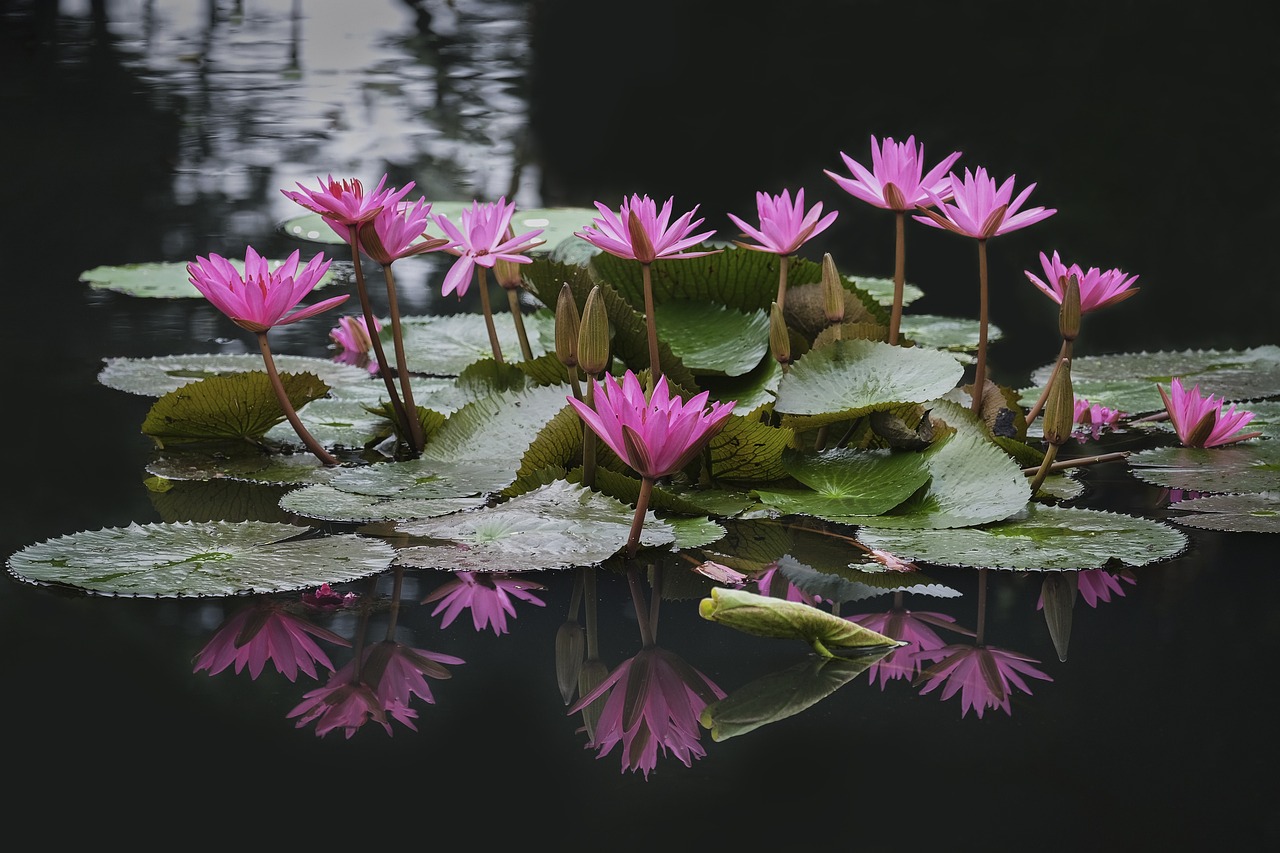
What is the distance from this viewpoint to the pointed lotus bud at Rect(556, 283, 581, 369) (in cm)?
132

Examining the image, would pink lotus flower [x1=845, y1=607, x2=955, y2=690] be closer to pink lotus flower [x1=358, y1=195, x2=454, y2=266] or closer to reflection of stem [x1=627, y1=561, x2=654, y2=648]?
reflection of stem [x1=627, y1=561, x2=654, y2=648]

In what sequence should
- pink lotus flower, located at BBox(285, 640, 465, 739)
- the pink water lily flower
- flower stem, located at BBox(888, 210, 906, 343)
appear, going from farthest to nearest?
flower stem, located at BBox(888, 210, 906, 343) → the pink water lily flower → pink lotus flower, located at BBox(285, 640, 465, 739)

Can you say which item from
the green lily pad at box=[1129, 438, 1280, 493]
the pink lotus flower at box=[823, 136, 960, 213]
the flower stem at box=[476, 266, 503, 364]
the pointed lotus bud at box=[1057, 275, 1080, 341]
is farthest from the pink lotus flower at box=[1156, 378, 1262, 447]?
the flower stem at box=[476, 266, 503, 364]

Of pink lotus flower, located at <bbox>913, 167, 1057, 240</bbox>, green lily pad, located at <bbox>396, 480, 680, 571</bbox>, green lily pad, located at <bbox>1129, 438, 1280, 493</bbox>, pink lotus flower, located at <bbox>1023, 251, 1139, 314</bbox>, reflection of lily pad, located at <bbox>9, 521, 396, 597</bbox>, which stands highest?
pink lotus flower, located at <bbox>913, 167, 1057, 240</bbox>

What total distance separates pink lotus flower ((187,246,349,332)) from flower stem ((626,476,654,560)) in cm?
42

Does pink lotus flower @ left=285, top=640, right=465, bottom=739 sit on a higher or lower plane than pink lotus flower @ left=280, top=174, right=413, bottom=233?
lower

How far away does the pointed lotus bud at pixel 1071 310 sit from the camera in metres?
1.46

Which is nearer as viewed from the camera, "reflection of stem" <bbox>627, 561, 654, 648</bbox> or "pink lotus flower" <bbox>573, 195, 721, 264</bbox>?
"reflection of stem" <bbox>627, 561, 654, 648</bbox>

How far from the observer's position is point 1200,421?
5.51 feet

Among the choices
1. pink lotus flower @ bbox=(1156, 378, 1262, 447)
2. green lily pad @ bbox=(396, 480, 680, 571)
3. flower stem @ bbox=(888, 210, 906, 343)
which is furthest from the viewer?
pink lotus flower @ bbox=(1156, 378, 1262, 447)

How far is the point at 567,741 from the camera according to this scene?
0.97 m

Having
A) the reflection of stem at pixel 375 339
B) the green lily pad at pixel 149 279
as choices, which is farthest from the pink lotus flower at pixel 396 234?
the green lily pad at pixel 149 279

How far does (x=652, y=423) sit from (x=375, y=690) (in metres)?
0.33

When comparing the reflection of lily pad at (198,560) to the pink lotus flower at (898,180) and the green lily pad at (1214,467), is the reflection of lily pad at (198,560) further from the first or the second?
the green lily pad at (1214,467)
